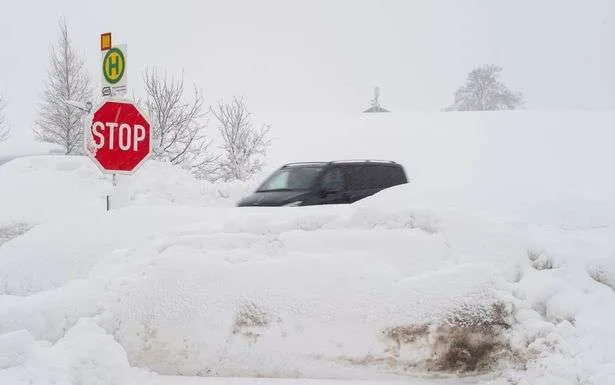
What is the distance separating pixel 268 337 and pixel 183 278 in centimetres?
80

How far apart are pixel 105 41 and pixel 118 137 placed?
1.77 meters

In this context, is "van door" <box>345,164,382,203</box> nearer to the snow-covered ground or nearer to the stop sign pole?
the stop sign pole

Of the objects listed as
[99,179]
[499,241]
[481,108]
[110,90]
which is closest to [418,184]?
[499,241]

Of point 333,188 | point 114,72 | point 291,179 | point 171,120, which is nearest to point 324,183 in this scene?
point 333,188

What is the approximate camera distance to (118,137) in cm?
934

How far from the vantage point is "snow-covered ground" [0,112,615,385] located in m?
4.13

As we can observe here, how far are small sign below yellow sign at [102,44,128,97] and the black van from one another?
2936mm

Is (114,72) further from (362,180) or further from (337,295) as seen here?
(337,295)

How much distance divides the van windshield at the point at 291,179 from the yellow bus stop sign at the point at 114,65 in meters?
3.34

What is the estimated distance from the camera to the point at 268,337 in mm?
4277

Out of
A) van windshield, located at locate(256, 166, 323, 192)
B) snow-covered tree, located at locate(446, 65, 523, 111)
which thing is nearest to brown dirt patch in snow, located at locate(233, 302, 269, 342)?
van windshield, located at locate(256, 166, 323, 192)

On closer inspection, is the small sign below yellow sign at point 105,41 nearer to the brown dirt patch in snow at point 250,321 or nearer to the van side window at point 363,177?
the van side window at point 363,177

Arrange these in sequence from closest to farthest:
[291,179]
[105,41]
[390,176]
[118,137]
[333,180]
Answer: [118,137] < [105,41] < [333,180] < [291,179] < [390,176]

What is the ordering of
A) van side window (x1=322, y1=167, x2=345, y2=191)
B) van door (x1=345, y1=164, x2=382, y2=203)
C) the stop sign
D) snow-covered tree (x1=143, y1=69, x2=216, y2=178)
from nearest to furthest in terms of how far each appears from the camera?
the stop sign
van side window (x1=322, y1=167, x2=345, y2=191)
van door (x1=345, y1=164, x2=382, y2=203)
snow-covered tree (x1=143, y1=69, x2=216, y2=178)
